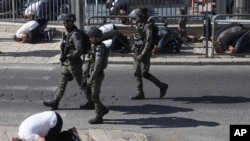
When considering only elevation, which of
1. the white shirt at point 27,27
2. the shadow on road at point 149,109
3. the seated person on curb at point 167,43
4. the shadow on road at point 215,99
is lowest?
the shadow on road at point 149,109

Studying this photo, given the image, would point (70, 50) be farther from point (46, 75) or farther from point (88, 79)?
point (46, 75)

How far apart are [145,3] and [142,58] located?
6.86 m

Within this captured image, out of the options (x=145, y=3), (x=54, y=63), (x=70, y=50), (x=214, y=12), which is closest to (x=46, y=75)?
(x=54, y=63)

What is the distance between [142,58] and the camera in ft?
36.6

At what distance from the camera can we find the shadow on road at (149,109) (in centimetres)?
1056

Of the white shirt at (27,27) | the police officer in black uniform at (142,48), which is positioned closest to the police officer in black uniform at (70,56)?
the police officer in black uniform at (142,48)

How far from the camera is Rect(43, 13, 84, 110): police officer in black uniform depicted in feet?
33.8

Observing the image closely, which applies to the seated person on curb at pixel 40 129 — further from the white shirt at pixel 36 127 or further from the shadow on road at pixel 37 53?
the shadow on road at pixel 37 53

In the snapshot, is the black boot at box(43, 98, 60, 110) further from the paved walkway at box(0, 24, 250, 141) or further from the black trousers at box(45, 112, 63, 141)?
the black trousers at box(45, 112, 63, 141)

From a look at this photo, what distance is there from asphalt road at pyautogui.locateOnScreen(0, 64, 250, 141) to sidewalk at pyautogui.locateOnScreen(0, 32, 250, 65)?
295 mm

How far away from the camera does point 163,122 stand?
392 inches

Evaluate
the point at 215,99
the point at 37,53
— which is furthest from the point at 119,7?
the point at 215,99

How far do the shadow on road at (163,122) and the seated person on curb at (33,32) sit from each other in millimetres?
7938

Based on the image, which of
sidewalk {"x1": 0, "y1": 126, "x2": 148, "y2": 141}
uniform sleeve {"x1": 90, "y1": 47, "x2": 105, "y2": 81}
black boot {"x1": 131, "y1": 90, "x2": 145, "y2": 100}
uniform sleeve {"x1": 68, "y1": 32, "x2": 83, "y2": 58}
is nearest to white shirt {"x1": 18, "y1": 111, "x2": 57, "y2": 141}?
sidewalk {"x1": 0, "y1": 126, "x2": 148, "y2": 141}
